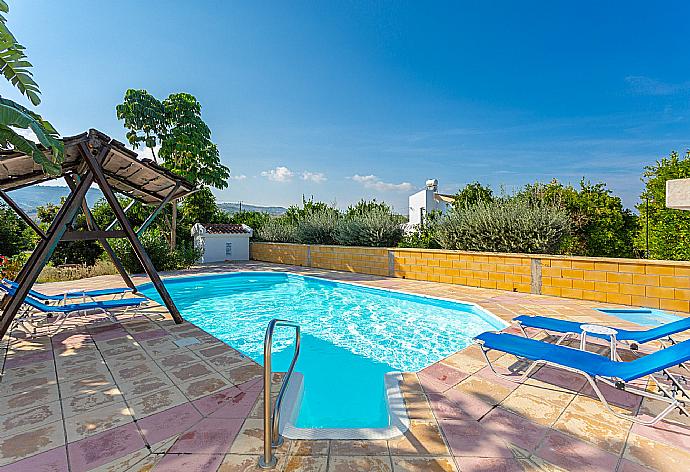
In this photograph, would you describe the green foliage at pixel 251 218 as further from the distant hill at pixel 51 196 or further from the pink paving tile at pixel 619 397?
the pink paving tile at pixel 619 397

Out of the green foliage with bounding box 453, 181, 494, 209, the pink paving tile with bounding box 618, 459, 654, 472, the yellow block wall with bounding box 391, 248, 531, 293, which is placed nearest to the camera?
the pink paving tile with bounding box 618, 459, 654, 472

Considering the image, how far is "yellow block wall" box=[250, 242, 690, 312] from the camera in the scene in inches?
255

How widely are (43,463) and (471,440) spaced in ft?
9.70

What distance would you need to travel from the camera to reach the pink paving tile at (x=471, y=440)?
7.65ft

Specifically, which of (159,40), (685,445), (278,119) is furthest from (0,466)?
(278,119)

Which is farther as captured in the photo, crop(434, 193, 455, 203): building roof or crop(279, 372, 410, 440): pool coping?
crop(434, 193, 455, 203): building roof

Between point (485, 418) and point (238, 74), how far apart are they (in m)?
12.9

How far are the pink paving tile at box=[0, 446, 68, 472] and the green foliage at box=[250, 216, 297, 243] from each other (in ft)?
44.1

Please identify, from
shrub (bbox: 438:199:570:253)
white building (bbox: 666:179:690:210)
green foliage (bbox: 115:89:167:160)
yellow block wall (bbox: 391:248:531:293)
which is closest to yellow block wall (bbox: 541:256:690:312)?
yellow block wall (bbox: 391:248:531:293)

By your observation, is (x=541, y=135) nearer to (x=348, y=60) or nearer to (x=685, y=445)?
(x=348, y=60)

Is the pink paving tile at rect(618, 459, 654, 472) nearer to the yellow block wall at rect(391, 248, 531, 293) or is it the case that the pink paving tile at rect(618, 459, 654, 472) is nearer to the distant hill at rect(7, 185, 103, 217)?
the yellow block wall at rect(391, 248, 531, 293)

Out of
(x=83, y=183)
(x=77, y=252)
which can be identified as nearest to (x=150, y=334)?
(x=83, y=183)

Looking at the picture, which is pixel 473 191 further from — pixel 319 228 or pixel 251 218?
pixel 251 218

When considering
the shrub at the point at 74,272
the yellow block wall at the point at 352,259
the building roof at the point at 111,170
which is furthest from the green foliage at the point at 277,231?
the building roof at the point at 111,170
